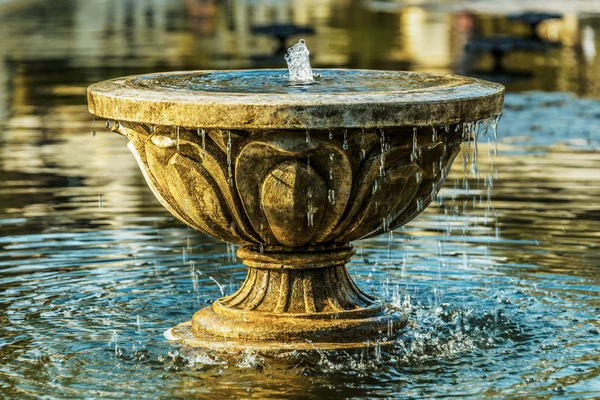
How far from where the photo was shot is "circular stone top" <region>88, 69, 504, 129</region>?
19.3 feet

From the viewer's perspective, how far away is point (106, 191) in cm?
1094

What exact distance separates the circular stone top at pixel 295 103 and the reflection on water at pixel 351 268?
108 centimetres

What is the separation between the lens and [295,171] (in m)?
6.13

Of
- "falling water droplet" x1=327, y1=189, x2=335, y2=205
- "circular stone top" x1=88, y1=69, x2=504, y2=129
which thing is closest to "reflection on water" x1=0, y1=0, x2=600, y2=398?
"falling water droplet" x1=327, y1=189, x2=335, y2=205

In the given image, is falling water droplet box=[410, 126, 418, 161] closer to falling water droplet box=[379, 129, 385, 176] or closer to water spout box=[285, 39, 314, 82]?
falling water droplet box=[379, 129, 385, 176]

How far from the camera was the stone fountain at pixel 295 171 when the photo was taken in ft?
19.6

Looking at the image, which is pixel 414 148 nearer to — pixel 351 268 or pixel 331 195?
pixel 331 195

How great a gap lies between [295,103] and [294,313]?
120 centimetres

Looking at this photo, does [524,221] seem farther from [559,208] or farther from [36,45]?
[36,45]

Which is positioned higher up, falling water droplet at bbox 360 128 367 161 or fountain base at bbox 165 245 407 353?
falling water droplet at bbox 360 128 367 161

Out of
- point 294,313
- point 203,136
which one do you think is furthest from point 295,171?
point 294,313

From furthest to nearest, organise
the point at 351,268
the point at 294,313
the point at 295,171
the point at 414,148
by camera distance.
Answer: the point at 351,268 → the point at 294,313 → the point at 414,148 → the point at 295,171

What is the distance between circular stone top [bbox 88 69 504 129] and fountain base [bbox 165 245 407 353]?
0.83 metres

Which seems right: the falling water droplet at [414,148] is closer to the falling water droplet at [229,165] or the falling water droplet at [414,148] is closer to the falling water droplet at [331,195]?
the falling water droplet at [331,195]
